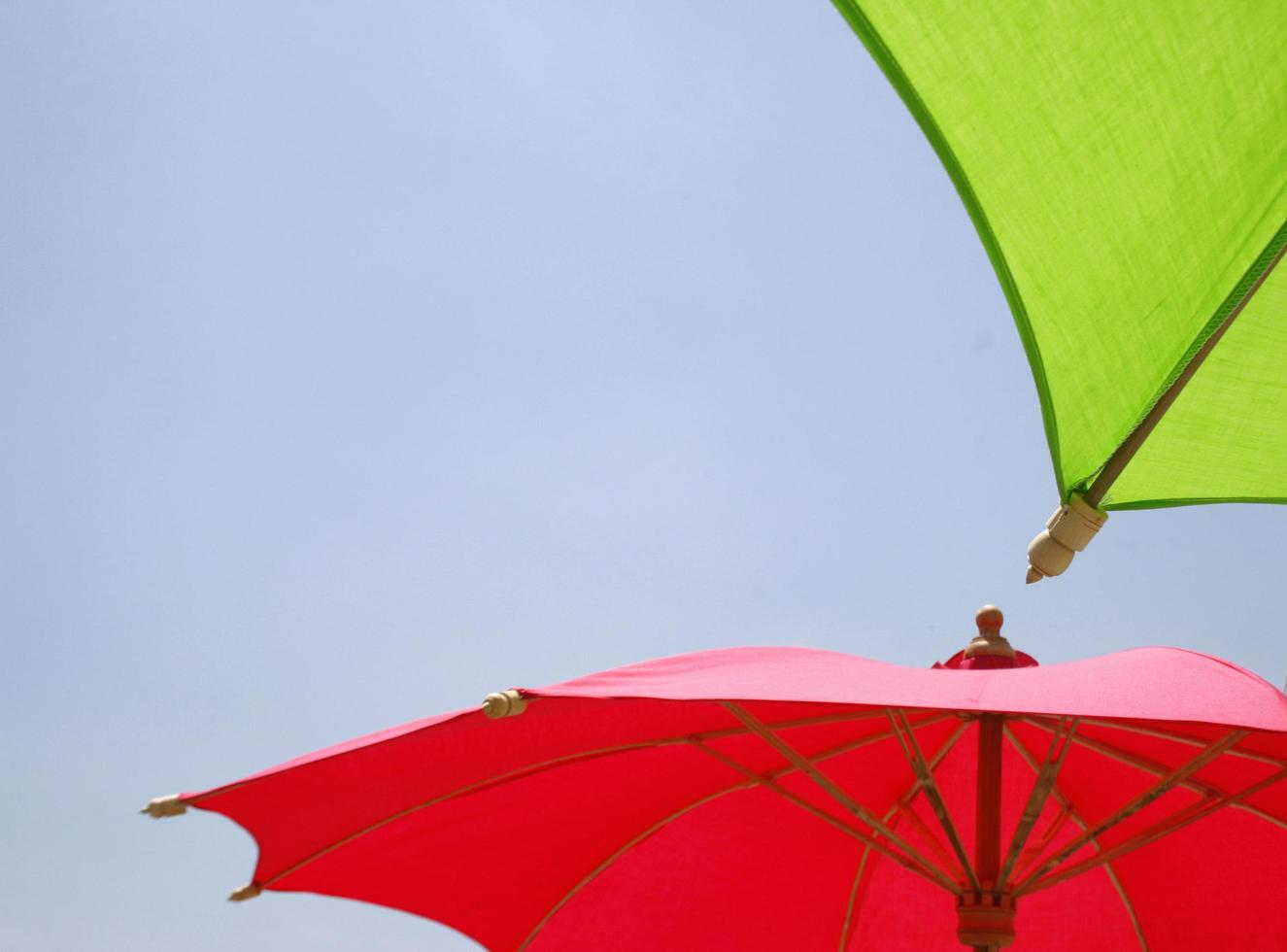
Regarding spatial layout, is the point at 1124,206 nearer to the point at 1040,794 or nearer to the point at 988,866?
the point at 1040,794

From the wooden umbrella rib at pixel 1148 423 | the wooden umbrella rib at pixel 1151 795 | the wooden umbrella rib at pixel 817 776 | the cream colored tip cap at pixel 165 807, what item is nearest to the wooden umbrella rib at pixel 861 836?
the wooden umbrella rib at pixel 817 776

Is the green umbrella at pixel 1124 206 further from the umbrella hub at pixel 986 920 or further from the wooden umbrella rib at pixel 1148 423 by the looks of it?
the umbrella hub at pixel 986 920

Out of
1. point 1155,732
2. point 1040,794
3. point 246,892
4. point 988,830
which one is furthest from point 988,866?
point 246,892

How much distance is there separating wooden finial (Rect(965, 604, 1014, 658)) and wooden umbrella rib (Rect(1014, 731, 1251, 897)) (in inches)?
18.2

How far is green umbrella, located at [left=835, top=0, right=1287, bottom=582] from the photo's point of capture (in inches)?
113

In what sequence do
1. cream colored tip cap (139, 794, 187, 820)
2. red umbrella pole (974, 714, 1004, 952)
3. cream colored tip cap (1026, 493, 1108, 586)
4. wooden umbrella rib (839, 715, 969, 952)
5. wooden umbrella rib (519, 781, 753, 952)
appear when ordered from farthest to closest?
wooden umbrella rib (839, 715, 969, 952)
wooden umbrella rib (519, 781, 753, 952)
cream colored tip cap (1026, 493, 1108, 586)
red umbrella pole (974, 714, 1004, 952)
cream colored tip cap (139, 794, 187, 820)

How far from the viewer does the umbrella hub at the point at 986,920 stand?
3248mm

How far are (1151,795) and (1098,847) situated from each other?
115cm

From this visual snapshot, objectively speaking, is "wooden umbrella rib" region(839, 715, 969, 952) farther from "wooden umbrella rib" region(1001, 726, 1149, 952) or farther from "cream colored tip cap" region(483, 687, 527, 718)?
"cream colored tip cap" region(483, 687, 527, 718)

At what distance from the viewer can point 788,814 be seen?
4062 millimetres

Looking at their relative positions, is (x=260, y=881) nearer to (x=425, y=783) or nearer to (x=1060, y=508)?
(x=425, y=783)

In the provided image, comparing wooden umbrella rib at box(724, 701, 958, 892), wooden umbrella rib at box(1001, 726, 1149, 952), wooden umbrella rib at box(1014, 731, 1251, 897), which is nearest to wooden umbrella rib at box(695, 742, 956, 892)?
wooden umbrella rib at box(724, 701, 958, 892)

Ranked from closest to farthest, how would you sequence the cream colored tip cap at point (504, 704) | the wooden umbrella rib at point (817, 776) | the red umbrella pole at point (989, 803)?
the cream colored tip cap at point (504, 704), the wooden umbrella rib at point (817, 776), the red umbrella pole at point (989, 803)

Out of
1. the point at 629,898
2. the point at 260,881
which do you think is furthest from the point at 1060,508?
the point at 260,881
